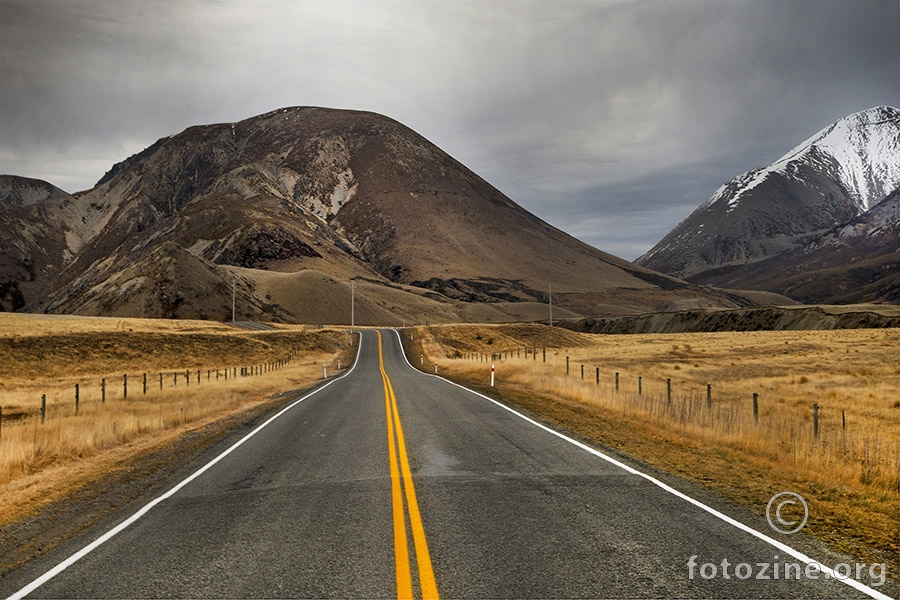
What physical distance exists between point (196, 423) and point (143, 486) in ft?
→ 27.9

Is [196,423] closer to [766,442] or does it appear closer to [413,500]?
[413,500]

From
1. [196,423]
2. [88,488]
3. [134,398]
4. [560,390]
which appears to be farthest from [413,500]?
[134,398]

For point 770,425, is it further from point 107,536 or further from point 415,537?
point 107,536

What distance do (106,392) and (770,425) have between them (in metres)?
29.6

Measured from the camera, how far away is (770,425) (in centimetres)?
1481

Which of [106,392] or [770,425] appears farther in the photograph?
[106,392]

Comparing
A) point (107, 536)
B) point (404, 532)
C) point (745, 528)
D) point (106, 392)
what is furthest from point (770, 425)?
point (106, 392)

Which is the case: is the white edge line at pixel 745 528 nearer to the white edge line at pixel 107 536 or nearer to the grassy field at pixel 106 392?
the white edge line at pixel 107 536

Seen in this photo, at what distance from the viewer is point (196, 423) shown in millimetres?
17094

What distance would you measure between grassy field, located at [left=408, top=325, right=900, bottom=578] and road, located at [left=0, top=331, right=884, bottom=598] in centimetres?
157

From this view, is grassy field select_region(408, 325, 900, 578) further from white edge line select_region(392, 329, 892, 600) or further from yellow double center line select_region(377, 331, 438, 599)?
yellow double center line select_region(377, 331, 438, 599)

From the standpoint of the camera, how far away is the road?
4.96 metres

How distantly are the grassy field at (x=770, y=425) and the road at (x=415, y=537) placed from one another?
1.57 meters

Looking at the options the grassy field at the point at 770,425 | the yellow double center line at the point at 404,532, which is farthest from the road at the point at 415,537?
the grassy field at the point at 770,425
